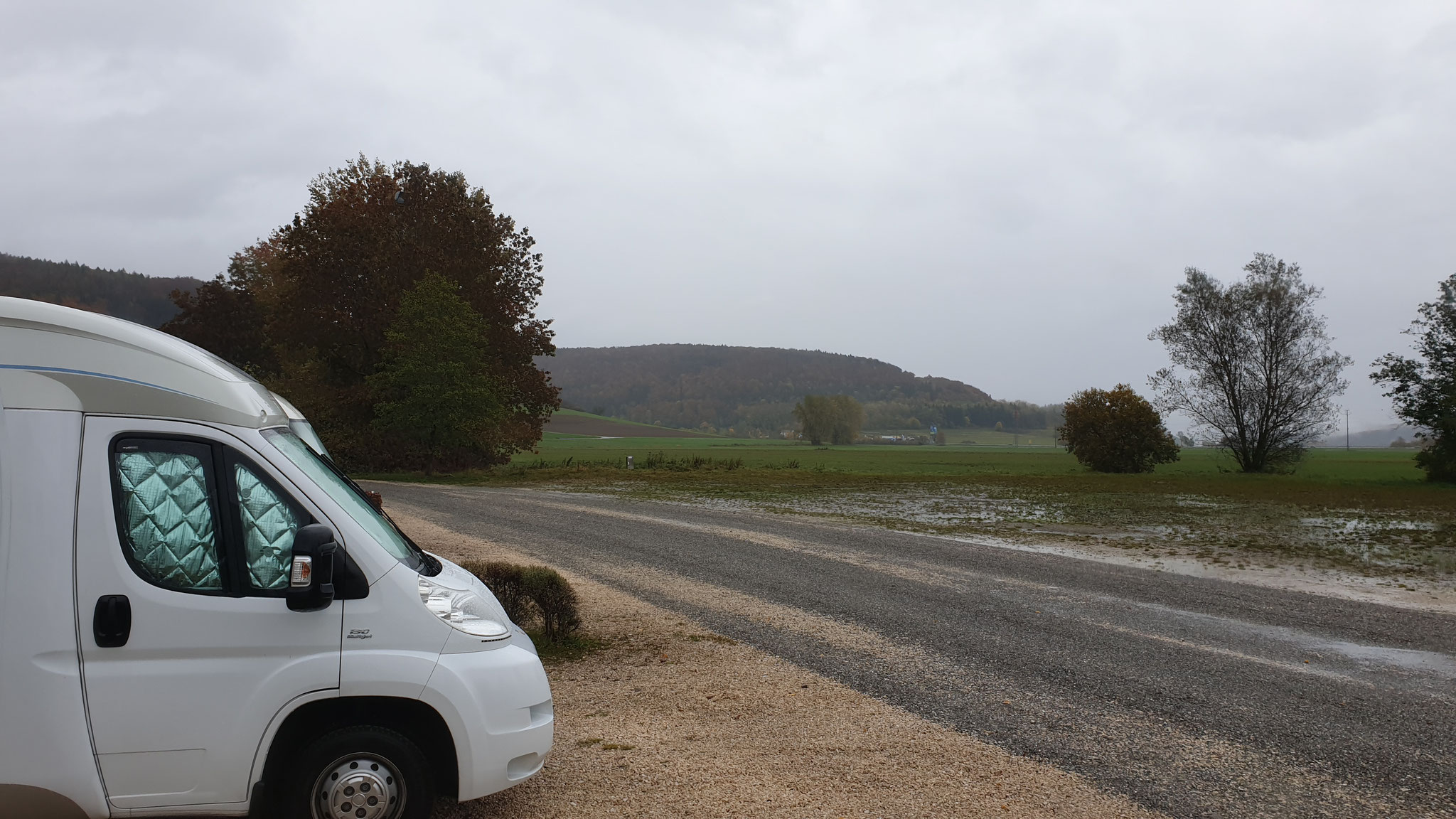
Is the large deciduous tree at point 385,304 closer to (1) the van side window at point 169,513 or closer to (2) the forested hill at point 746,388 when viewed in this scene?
(1) the van side window at point 169,513

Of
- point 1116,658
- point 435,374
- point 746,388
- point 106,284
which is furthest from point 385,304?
point 746,388

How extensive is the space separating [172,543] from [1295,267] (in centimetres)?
5482

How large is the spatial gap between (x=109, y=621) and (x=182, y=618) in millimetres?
249

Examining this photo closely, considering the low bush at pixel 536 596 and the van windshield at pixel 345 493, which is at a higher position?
the van windshield at pixel 345 493

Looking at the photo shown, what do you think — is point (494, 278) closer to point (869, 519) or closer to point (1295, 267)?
point (869, 519)

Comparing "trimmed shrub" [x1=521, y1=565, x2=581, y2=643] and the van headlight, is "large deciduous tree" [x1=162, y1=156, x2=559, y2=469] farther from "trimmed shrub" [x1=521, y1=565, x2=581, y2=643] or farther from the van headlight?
the van headlight

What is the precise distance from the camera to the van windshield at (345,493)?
3900 mm

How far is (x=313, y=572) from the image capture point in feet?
11.6

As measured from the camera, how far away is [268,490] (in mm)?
3736

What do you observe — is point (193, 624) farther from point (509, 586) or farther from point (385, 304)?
point (385, 304)

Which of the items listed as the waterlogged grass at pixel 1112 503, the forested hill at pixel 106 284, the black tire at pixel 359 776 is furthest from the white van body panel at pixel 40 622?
the forested hill at pixel 106 284

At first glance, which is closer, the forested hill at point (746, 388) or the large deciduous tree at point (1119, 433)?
→ the large deciduous tree at point (1119, 433)

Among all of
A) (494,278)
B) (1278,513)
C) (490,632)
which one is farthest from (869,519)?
(494,278)

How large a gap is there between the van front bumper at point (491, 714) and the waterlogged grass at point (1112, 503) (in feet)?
48.3
